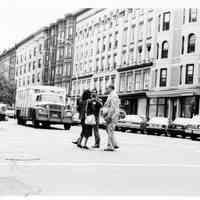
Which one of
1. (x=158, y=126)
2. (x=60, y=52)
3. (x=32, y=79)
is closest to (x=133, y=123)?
(x=158, y=126)

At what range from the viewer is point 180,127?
3038 cm

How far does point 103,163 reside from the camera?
10680mm

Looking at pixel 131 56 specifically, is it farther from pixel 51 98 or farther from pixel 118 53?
pixel 51 98

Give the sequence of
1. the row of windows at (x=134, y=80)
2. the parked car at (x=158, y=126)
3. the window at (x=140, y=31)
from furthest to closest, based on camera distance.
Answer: the window at (x=140, y=31) → the row of windows at (x=134, y=80) → the parked car at (x=158, y=126)

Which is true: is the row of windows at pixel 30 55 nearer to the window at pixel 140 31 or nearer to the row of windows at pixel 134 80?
the row of windows at pixel 134 80

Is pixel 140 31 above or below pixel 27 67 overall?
above

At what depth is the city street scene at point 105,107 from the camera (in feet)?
27.8

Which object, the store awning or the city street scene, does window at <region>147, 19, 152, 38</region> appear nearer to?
the city street scene

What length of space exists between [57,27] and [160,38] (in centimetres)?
3842

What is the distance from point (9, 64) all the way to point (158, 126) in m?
85.5

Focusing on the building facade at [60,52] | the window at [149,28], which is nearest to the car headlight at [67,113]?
the window at [149,28]

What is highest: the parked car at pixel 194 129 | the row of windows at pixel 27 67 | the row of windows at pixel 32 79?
the row of windows at pixel 27 67

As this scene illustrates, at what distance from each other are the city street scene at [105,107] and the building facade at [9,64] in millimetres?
334

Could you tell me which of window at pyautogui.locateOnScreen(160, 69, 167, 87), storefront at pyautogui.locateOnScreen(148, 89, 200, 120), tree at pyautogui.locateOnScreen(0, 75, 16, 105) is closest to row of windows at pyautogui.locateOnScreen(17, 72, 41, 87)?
tree at pyautogui.locateOnScreen(0, 75, 16, 105)
